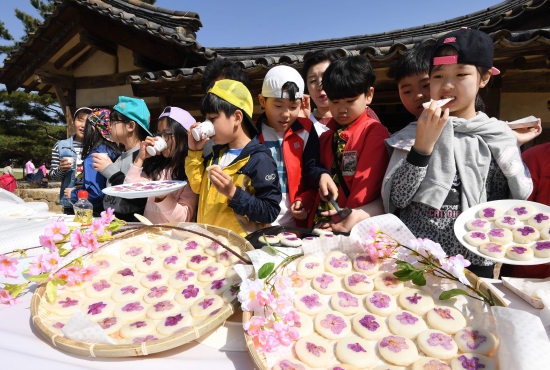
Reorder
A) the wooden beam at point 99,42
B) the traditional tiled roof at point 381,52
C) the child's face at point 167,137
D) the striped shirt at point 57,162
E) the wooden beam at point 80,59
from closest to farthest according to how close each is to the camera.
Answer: the child's face at point 167,137, the traditional tiled roof at point 381,52, the striped shirt at point 57,162, the wooden beam at point 99,42, the wooden beam at point 80,59

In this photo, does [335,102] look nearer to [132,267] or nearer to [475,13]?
[132,267]

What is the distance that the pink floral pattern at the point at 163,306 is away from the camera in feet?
3.70

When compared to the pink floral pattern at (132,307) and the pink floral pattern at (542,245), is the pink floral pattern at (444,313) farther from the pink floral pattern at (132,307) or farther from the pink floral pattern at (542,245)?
the pink floral pattern at (132,307)

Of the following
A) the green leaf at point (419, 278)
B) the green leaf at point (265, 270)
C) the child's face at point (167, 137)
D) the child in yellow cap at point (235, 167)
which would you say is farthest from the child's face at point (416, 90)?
the child's face at point (167, 137)

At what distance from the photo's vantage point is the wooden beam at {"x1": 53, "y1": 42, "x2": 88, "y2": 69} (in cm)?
699

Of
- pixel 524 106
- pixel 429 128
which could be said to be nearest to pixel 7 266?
pixel 429 128

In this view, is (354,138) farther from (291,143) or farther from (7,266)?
(7,266)

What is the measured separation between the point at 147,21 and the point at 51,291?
5.08 m

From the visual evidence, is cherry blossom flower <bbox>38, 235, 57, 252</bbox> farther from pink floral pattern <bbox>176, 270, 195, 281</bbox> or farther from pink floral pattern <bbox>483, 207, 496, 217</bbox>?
pink floral pattern <bbox>483, 207, 496, 217</bbox>

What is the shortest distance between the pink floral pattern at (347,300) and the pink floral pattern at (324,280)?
2.2 inches

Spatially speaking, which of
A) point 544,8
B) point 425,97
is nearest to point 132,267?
point 425,97

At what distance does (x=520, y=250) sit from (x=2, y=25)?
30.4 m

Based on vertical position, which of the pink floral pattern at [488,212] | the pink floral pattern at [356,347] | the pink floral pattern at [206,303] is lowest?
the pink floral pattern at [356,347]

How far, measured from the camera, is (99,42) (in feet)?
21.0
